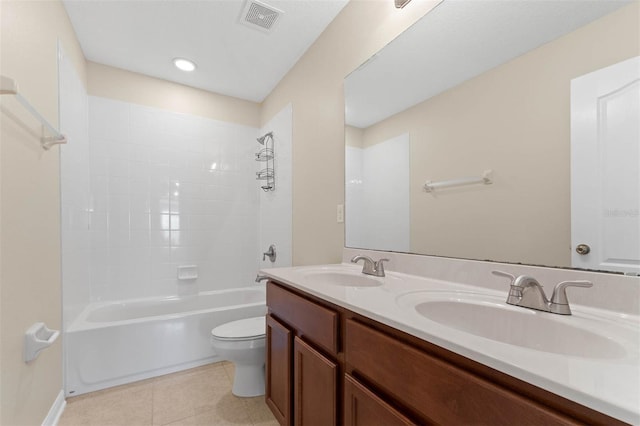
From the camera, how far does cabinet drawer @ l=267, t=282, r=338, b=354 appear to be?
979mm

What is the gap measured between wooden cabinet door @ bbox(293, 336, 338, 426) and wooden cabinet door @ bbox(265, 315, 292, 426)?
61 millimetres

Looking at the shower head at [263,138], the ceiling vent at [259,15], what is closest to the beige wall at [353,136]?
the ceiling vent at [259,15]

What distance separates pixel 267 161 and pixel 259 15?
1.35 metres

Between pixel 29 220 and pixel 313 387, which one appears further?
pixel 29 220

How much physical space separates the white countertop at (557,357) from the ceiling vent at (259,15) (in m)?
1.81

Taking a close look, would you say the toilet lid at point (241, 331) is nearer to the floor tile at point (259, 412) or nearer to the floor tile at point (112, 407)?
the floor tile at point (259, 412)

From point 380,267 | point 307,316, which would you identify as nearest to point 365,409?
point 307,316

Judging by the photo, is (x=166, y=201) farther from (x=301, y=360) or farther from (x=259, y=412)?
(x=301, y=360)

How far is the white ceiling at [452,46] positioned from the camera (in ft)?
2.97

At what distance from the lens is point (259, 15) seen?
182 centimetres

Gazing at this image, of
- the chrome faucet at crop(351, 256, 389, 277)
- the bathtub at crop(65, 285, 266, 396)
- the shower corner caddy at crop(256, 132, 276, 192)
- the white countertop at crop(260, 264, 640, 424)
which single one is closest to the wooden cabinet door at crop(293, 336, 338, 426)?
the white countertop at crop(260, 264, 640, 424)

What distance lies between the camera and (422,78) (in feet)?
4.40

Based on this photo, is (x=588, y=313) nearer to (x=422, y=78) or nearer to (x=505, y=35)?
(x=505, y=35)

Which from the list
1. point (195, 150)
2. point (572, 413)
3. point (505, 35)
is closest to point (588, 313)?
point (572, 413)
